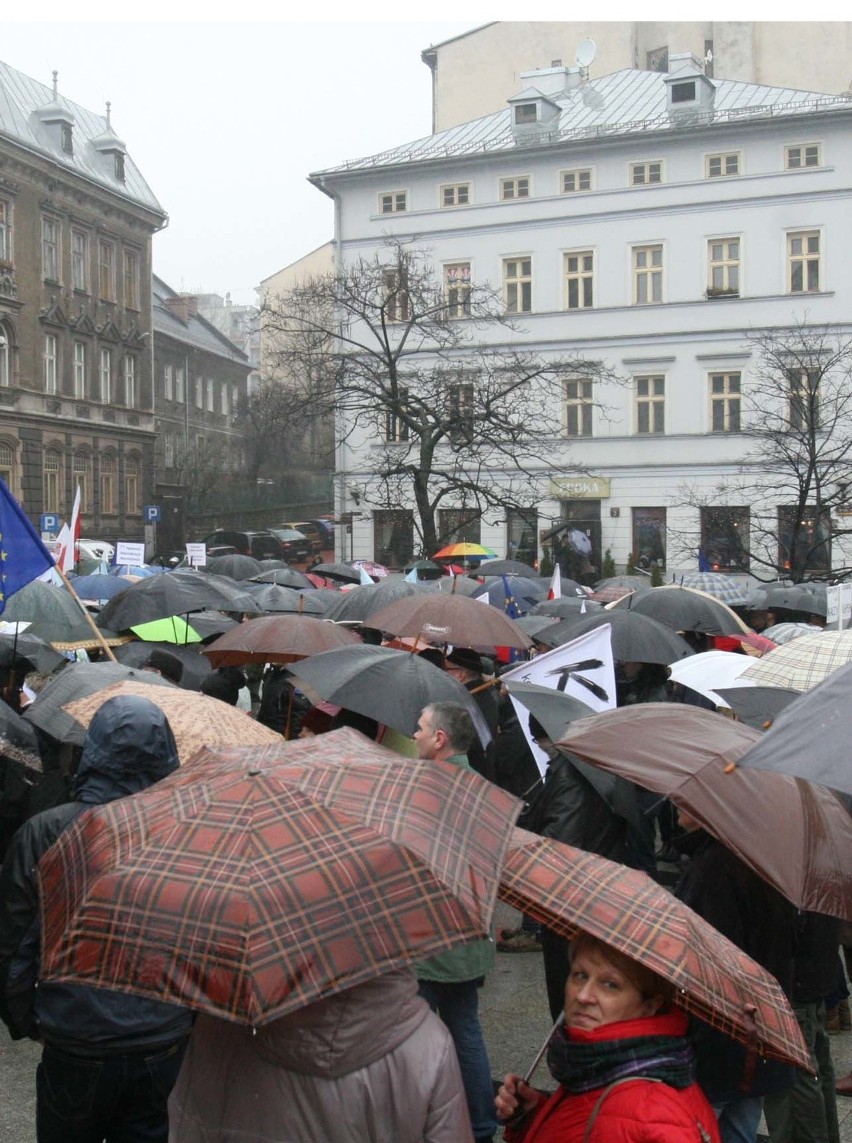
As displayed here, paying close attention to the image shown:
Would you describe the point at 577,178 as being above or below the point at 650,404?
above

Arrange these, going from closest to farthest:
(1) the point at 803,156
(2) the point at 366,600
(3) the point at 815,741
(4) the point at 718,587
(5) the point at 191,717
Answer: (3) the point at 815,741
(5) the point at 191,717
(2) the point at 366,600
(4) the point at 718,587
(1) the point at 803,156

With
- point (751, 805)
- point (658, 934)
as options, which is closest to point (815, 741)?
point (658, 934)

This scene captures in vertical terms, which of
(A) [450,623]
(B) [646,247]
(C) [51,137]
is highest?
(C) [51,137]

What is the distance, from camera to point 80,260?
49.0 meters

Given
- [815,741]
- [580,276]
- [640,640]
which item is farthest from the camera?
[580,276]

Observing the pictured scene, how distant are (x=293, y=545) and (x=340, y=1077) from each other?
39767 mm

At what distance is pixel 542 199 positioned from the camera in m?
43.2

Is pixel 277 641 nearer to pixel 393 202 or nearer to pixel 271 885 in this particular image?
pixel 271 885

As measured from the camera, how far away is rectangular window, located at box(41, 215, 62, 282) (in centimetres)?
4641

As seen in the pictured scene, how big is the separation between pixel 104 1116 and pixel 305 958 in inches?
60.1

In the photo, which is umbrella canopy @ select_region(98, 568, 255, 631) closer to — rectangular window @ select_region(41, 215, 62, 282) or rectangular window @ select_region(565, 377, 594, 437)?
rectangular window @ select_region(565, 377, 594, 437)

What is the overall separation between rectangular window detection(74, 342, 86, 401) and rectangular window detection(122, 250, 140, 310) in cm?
409

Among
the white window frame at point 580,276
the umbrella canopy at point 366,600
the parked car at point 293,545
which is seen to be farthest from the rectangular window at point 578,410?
the umbrella canopy at point 366,600

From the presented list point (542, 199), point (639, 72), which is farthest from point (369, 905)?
point (639, 72)
